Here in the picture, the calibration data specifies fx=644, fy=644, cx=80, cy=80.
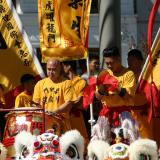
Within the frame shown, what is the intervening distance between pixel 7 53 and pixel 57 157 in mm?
4553

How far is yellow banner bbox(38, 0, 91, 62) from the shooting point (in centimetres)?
914

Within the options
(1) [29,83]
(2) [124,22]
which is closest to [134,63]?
(1) [29,83]

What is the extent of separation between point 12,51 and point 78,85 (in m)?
2.14

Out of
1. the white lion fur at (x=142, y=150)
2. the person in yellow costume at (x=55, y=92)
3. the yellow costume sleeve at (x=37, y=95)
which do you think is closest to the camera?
the white lion fur at (x=142, y=150)

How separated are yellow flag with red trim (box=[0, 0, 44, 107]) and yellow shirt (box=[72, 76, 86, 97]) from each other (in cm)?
159

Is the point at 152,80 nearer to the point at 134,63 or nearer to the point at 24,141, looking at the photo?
the point at 134,63

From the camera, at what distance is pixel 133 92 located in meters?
7.20

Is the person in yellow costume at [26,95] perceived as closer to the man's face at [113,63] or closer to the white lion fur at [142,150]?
the man's face at [113,63]

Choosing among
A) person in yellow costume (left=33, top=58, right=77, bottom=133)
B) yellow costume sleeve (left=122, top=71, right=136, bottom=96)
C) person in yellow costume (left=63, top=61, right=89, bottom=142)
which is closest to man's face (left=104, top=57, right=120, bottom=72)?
yellow costume sleeve (left=122, top=71, right=136, bottom=96)

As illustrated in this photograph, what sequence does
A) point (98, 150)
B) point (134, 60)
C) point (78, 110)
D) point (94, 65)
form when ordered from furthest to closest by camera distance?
point (94, 65)
point (78, 110)
point (134, 60)
point (98, 150)

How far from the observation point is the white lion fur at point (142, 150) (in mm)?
5793

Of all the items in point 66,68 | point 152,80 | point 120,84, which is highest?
point 66,68

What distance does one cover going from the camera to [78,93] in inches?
323

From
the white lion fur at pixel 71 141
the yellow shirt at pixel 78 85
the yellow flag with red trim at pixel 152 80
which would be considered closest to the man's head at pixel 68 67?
the yellow shirt at pixel 78 85
